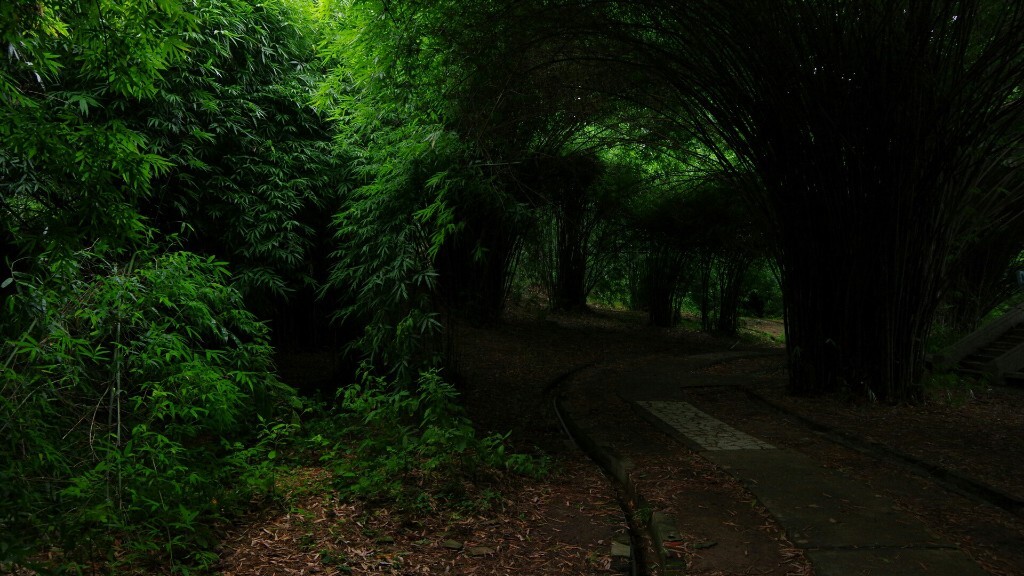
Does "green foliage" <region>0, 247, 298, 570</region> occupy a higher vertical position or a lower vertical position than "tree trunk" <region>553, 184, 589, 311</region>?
lower

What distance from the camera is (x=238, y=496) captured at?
9.58 ft

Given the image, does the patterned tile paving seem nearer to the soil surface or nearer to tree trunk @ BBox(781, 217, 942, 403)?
the soil surface

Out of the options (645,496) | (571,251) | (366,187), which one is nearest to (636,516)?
(645,496)

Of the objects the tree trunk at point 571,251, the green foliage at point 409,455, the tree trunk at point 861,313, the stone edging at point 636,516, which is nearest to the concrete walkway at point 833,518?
the stone edging at point 636,516

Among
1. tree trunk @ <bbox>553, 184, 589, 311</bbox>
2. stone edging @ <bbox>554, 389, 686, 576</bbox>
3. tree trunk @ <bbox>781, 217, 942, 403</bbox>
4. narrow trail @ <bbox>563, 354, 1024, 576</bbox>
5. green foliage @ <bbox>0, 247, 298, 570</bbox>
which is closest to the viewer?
green foliage @ <bbox>0, 247, 298, 570</bbox>

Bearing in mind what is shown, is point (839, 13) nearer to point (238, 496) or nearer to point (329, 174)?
point (329, 174)

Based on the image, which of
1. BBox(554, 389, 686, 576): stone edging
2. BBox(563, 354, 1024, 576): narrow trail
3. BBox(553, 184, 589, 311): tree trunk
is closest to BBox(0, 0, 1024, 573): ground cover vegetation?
BBox(554, 389, 686, 576): stone edging

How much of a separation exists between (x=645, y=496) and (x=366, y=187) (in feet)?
9.65

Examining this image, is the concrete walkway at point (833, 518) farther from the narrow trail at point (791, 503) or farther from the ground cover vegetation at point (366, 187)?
the ground cover vegetation at point (366, 187)

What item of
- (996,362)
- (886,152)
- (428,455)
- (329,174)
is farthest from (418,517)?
(996,362)

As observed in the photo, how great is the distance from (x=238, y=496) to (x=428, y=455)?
3.46 feet

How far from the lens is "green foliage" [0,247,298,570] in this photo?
218 cm

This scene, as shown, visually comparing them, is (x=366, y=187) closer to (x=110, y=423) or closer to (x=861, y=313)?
(x=110, y=423)

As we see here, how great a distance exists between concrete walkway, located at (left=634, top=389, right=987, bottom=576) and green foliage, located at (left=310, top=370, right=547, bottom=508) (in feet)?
4.04
